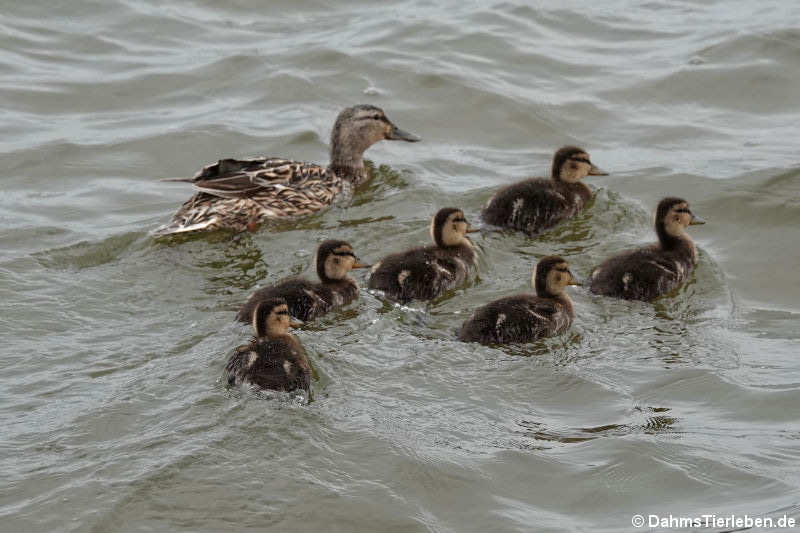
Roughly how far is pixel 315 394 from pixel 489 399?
0.75 metres

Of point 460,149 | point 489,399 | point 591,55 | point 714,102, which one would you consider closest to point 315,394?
point 489,399

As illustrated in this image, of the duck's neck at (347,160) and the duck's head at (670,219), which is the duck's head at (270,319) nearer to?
the duck's head at (670,219)

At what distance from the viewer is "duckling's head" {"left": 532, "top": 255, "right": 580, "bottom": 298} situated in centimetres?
667

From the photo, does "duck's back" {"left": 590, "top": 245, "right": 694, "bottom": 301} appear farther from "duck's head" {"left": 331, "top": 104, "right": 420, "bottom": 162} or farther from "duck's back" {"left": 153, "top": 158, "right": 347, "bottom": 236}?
"duck's head" {"left": 331, "top": 104, "right": 420, "bottom": 162}

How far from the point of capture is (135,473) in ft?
16.1

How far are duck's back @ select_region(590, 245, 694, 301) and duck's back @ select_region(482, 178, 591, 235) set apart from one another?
2.54 feet

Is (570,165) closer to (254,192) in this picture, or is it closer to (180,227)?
(254,192)

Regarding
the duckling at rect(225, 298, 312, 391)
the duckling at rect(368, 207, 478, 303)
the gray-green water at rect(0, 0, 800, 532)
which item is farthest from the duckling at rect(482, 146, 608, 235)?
the duckling at rect(225, 298, 312, 391)

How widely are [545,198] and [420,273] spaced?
135cm

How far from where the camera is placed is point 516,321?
6.36 m

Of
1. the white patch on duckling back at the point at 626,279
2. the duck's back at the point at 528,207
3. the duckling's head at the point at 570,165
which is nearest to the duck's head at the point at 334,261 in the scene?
the duck's back at the point at 528,207

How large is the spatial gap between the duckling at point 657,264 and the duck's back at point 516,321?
493 mm

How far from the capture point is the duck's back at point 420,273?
22.5ft

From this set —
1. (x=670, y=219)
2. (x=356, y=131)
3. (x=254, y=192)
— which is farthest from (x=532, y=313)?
(x=356, y=131)
